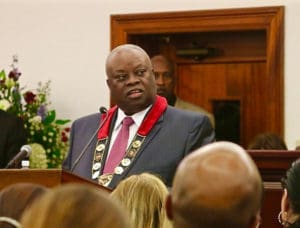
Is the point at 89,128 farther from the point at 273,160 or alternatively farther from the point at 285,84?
the point at 285,84

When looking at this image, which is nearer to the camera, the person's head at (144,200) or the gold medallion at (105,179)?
the person's head at (144,200)

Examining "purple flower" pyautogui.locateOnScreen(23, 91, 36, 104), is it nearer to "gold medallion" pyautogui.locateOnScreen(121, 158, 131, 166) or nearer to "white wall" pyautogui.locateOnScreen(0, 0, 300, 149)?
"white wall" pyautogui.locateOnScreen(0, 0, 300, 149)

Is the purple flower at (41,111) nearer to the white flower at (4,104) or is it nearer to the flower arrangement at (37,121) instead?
the flower arrangement at (37,121)

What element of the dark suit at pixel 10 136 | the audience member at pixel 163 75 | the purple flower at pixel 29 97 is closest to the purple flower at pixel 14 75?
the purple flower at pixel 29 97

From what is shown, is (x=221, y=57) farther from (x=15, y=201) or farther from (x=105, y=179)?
(x=15, y=201)

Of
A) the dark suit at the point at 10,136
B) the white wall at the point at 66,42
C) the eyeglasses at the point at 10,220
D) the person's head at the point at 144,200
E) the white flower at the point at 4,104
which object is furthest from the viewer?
the white wall at the point at 66,42

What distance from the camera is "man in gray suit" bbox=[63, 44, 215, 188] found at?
432 cm

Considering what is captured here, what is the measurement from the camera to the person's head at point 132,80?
14.8ft

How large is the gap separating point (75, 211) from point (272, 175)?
291 cm

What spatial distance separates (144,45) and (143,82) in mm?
3153

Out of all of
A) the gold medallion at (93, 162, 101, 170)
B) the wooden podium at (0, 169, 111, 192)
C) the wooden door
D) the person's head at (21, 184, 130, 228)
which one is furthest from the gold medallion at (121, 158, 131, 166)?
the wooden door

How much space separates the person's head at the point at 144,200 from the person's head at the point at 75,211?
1.15 meters

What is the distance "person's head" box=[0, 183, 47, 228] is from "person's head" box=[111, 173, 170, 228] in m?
0.82

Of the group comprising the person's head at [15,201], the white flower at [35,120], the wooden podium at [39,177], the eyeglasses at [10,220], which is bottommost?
the wooden podium at [39,177]
